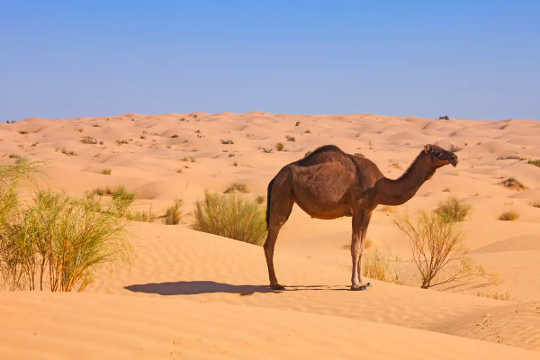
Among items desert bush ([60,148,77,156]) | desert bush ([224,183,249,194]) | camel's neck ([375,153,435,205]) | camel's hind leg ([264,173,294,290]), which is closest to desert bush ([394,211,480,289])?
camel's neck ([375,153,435,205])

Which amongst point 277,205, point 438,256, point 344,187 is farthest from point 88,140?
point 344,187

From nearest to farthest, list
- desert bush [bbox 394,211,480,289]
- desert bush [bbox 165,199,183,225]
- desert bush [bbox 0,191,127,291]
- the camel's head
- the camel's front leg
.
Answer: desert bush [bbox 0,191,127,291]
the camel's head
the camel's front leg
desert bush [bbox 394,211,480,289]
desert bush [bbox 165,199,183,225]

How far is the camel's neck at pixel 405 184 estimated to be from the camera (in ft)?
29.3

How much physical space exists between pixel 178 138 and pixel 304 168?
1904 inches

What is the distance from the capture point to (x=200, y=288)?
9742 mm

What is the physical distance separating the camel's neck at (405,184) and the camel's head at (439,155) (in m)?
0.11

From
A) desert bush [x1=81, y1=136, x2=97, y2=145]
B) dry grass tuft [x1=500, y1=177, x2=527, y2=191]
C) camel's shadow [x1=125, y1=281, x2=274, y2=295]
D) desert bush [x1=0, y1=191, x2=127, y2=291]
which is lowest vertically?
camel's shadow [x1=125, y1=281, x2=274, y2=295]

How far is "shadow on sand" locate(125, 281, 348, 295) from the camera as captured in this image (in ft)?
31.2

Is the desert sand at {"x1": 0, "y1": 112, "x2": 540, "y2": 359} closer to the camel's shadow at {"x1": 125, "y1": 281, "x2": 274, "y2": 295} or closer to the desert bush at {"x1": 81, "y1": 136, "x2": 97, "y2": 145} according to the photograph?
the camel's shadow at {"x1": 125, "y1": 281, "x2": 274, "y2": 295}

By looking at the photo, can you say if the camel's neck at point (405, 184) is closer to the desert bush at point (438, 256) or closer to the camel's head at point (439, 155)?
the camel's head at point (439, 155)

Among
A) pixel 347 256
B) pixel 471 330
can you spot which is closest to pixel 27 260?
pixel 471 330

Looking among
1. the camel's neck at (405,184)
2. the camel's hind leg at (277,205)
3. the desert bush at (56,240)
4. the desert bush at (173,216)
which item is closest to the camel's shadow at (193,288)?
the camel's hind leg at (277,205)

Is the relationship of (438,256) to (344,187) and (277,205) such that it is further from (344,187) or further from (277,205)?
(277,205)

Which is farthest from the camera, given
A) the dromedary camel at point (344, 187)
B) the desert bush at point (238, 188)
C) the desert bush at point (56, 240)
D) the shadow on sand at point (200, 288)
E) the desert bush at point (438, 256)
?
the desert bush at point (238, 188)
